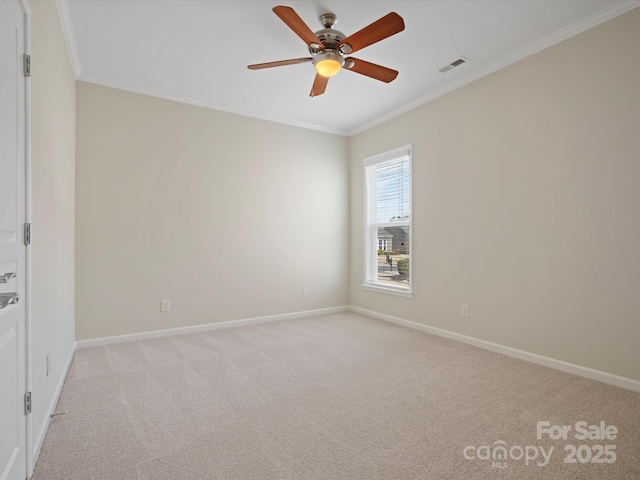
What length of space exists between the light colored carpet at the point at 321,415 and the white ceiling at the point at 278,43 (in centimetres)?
267

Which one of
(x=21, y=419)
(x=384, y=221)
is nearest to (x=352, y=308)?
(x=384, y=221)

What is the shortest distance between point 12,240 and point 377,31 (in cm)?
225

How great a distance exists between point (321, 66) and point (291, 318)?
3.12 meters

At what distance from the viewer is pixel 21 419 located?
1.47 metres

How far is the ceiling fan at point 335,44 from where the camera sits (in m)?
2.17

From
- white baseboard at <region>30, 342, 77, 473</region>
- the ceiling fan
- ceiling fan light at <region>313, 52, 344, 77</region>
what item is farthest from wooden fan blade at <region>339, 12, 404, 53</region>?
white baseboard at <region>30, 342, 77, 473</region>

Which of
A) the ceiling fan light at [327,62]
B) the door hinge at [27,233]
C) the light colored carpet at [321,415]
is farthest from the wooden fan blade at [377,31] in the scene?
the light colored carpet at [321,415]

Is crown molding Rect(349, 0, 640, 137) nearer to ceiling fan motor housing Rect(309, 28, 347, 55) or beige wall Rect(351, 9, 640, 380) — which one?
beige wall Rect(351, 9, 640, 380)

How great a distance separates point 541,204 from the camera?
115 inches

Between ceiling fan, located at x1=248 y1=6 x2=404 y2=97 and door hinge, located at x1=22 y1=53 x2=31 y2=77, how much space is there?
1.33 metres

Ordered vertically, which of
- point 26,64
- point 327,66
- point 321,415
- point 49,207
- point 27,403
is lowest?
point 321,415

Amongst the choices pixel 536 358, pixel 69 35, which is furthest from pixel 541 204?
pixel 69 35

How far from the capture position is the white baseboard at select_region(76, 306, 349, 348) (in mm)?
3425

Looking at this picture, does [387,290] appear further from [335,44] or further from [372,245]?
[335,44]
